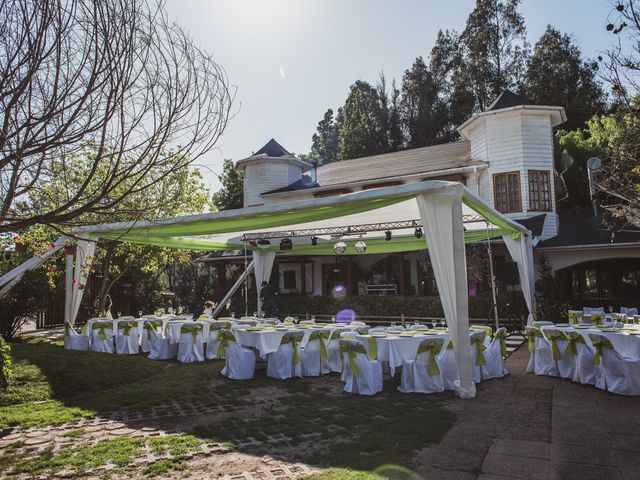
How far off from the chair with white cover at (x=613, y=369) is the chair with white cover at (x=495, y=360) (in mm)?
1493

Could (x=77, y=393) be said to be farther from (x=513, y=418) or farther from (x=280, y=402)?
(x=513, y=418)

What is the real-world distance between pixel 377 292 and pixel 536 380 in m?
13.8

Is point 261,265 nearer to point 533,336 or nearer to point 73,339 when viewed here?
point 73,339

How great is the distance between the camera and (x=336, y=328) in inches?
357

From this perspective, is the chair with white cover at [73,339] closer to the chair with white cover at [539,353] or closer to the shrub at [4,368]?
the shrub at [4,368]

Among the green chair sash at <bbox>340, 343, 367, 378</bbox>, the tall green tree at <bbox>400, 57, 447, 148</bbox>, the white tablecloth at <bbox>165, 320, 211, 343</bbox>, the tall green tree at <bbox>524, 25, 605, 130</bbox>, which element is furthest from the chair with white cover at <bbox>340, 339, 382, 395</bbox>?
the tall green tree at <bbox>400, 57, 447, 148</bbox>

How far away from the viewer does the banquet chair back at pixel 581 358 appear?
285 inches

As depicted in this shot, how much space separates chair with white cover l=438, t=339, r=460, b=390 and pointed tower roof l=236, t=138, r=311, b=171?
57.6 feet

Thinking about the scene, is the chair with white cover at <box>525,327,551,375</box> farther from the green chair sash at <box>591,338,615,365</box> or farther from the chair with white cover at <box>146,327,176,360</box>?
the chair with white cover at <box>146,327,176,360</box>

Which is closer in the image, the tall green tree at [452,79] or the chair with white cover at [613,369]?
the chair with white cover at [613,369]

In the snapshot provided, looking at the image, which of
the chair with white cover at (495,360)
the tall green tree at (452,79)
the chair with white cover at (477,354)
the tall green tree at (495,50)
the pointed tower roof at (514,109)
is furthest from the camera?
the tall green tree at (452,79)

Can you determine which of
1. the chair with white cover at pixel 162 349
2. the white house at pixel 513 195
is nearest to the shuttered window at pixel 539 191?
the white house at pixel 513 195

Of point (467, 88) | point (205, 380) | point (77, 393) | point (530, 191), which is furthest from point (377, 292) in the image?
point (467, 88)

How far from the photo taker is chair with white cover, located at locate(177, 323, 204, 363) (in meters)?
10.2
